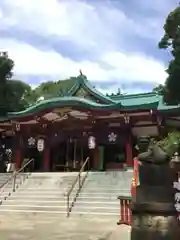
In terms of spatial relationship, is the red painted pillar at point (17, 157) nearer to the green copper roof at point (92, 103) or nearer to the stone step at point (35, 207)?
the green copper roof at point (92, 103)

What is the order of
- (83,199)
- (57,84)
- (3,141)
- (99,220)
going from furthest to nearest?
(57,84) < (3,141) < (83,199) < (99,220)

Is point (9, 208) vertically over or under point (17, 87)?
under

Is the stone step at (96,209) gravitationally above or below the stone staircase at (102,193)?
below

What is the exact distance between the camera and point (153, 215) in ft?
11.9

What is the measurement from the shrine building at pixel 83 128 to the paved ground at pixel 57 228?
955 cm

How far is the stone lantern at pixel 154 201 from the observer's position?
11.8 feet

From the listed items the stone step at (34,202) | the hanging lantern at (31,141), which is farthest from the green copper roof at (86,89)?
the stone step at (34,202)

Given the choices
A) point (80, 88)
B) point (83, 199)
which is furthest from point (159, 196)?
point (80, 88)

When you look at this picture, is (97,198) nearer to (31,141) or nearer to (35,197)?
(35,197)

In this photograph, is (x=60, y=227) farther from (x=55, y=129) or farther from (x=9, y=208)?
(x=55, y=129)

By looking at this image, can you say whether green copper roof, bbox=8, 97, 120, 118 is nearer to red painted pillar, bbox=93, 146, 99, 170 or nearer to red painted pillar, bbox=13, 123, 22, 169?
red painted pillar, bbox=13, 123, 22, 169

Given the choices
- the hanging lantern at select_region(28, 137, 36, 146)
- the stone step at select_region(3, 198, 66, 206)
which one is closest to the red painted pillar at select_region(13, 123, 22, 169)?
the hanging lantern at select_region(28, 137, 36, 146)

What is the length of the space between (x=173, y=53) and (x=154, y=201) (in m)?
12.7

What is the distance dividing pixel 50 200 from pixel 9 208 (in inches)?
62.4
